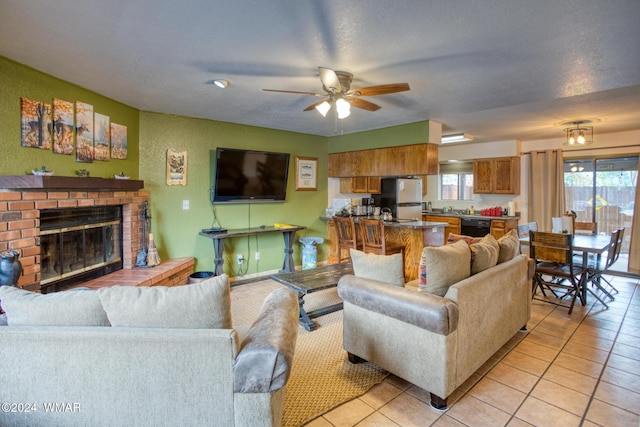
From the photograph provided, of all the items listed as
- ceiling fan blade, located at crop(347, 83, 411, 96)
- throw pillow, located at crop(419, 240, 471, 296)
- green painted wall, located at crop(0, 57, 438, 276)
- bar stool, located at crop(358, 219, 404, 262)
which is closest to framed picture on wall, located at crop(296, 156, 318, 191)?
green painted wall, located at crop(0, 57, 438, 276)

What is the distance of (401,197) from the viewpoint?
5496 mm

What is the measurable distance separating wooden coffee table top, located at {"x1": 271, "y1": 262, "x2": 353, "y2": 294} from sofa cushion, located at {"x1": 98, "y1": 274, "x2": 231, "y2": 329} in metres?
1.59

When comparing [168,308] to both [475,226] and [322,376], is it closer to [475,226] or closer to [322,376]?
[322,376]

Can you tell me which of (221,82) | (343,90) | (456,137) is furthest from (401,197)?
(221,82)

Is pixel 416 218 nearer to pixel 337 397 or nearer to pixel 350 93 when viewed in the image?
pixel 350 93

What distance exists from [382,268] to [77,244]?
9.69 feet

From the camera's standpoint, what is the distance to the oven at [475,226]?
639 cm

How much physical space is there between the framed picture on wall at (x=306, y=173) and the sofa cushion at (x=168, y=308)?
14.1ft

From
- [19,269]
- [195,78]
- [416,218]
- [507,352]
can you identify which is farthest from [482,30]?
[416,218]

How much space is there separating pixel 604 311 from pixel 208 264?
492 centimetres

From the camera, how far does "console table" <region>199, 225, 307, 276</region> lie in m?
4.37

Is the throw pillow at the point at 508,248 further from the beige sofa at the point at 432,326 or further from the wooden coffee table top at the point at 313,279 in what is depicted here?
the wooden coffee table top at the point at 313,279

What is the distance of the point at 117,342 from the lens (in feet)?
4.45

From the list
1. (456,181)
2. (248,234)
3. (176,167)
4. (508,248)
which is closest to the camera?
(508,248)
